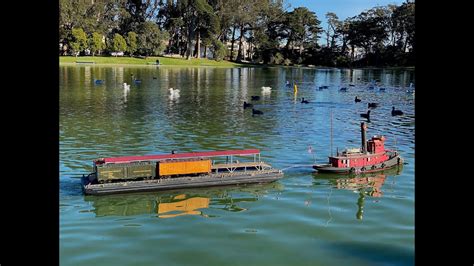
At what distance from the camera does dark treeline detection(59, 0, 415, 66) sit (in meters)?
133

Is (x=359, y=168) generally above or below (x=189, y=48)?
below

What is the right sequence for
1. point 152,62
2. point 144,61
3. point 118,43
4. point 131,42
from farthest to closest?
point 152,62, point 144,61, point 131,42, point 118,43

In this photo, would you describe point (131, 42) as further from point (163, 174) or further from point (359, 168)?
point (163, 174)

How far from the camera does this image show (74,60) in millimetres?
123062

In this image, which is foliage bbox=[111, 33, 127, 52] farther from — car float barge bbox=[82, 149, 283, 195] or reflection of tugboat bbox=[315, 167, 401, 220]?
reflection of tugboat bbox=[315, 167, 401, 220]

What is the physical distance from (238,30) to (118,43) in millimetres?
51504

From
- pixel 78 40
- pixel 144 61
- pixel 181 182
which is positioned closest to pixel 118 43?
pixel 144 61

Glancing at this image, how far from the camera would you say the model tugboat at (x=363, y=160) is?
25109 millimetres

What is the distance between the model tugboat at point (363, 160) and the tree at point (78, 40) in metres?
106

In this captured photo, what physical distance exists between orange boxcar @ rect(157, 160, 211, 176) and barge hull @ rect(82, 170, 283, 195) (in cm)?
43

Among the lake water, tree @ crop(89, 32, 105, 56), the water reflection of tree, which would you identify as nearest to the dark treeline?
tree @ crop(89, 32, 105, 56)

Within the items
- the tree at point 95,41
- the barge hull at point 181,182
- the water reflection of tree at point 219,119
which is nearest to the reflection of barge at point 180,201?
the barge hull at point 181,182

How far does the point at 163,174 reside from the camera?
22.2 m
